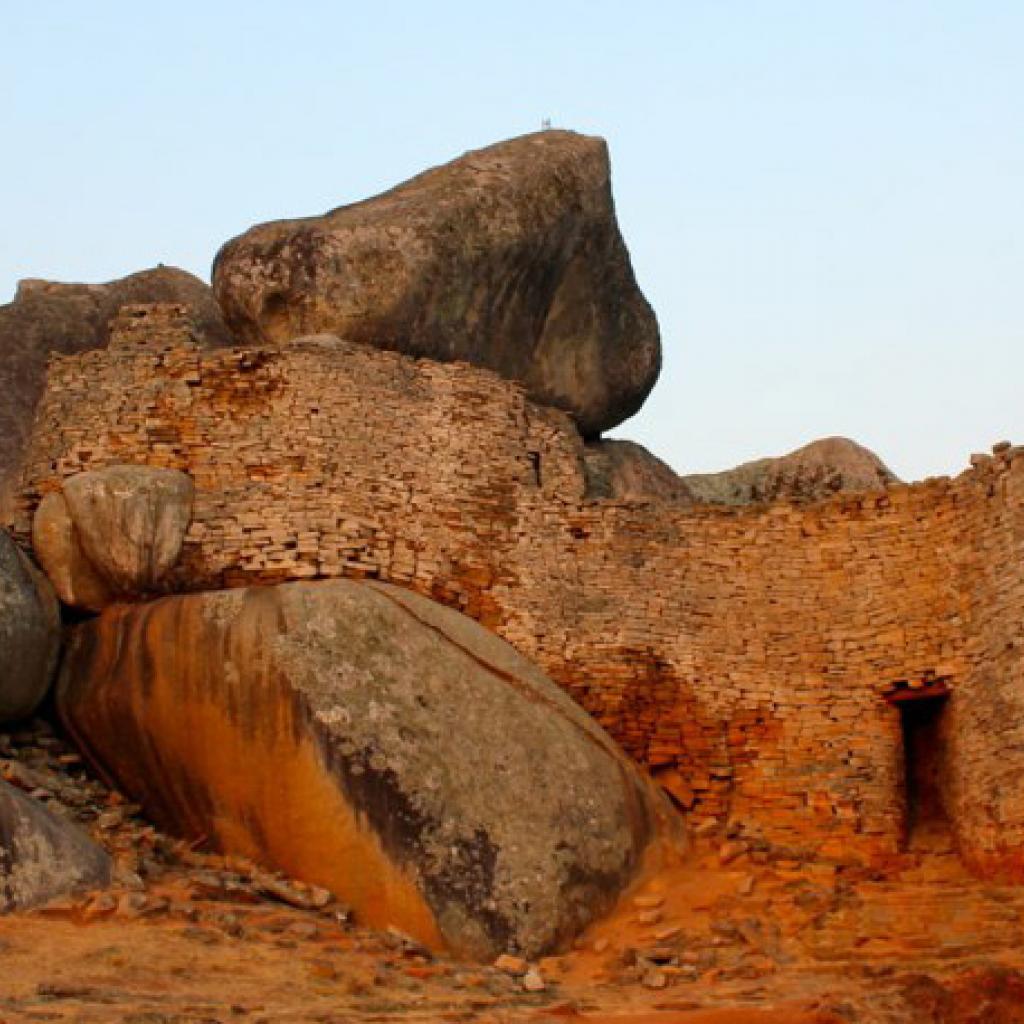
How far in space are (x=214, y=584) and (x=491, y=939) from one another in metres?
4.44

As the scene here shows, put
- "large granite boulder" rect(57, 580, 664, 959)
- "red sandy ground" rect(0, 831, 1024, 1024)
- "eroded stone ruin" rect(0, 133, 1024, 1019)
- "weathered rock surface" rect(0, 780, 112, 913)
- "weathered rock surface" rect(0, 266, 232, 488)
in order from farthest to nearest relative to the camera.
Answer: "weathered rock surface" rect(0, 266, 232, 488)
"eroded stone ruin" rect(0, 133, 1024, 1019)
"large granite boulder" rect(57, 580, 664, 959)
"weathered rock surface" rect(0, 780, 112, 913)
"red sandy ground" rect(0, 831, 1024, 1024)

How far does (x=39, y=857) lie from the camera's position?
52.9 ft

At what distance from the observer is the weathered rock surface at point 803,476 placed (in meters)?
24.8

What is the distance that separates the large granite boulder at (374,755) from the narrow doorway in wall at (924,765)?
7.82 ft

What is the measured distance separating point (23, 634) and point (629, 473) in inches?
299

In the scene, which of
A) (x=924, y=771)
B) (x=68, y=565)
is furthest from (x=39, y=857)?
(x=924, y=771)

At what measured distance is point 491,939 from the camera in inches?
653

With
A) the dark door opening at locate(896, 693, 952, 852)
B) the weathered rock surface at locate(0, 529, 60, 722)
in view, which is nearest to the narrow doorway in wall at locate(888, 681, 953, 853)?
the dark door opening at locate(896, 693, 952, 852)

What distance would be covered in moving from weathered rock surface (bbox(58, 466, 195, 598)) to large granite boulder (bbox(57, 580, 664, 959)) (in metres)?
0.41

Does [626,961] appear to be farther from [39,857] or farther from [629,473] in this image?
[629,473]

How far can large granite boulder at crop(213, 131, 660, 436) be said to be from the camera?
70.9ft

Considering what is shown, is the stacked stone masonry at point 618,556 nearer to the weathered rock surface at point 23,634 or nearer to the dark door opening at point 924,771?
the dark door opening at point 924,771

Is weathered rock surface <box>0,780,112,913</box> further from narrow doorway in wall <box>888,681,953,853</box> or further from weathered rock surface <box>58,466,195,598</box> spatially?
narrow doorway in wall <box>888,681,953,853</box>

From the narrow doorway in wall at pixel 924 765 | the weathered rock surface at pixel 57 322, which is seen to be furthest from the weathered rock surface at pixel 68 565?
the narrow doorway in wall at pixel 924 765
